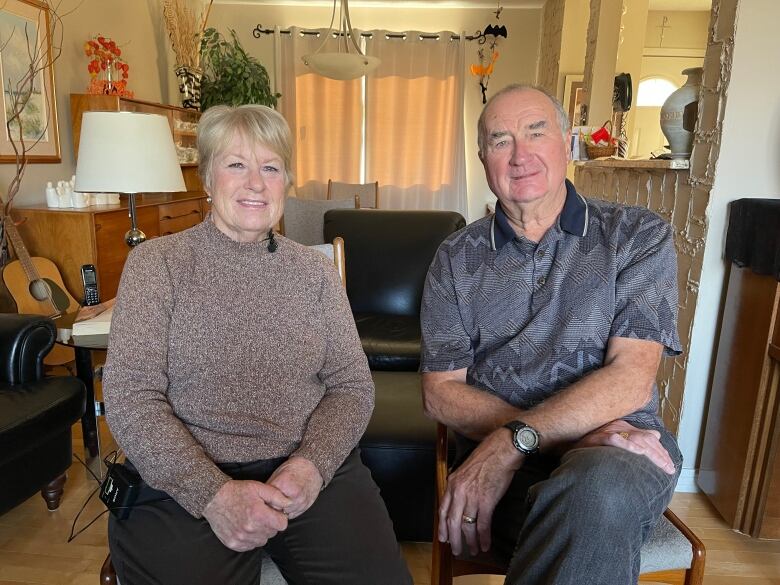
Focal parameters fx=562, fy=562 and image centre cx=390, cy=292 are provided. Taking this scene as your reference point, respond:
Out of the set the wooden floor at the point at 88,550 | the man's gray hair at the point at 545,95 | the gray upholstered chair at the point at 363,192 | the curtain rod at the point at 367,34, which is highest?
the curtain rod at the point at 367,34

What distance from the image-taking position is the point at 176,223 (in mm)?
3836

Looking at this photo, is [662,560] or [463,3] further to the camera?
[463,3]

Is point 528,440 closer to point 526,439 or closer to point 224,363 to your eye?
point 526,439

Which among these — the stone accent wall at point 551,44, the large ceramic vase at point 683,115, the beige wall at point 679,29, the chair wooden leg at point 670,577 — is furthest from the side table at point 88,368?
the beige wall at point 679,29

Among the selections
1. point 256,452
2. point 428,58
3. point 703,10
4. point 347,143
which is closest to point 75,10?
point 347,143

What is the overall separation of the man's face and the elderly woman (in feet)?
1.42

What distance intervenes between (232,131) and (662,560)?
1.14 meters

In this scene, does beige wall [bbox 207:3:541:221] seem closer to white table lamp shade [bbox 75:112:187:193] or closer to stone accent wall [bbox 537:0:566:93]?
stone accent wall [bbox 537:0:566:93]

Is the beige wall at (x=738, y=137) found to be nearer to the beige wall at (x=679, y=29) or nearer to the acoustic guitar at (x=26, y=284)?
the acoustic guitar at (x=26, y=284)

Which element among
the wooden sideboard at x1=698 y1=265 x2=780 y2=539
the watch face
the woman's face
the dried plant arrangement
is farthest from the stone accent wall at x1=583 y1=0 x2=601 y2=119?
the dried plant arrangement

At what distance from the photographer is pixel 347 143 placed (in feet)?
17.4

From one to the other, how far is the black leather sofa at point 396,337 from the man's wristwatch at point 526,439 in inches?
19.3

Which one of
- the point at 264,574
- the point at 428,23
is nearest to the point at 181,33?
the point at 428,23

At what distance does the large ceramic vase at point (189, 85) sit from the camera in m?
4.36
